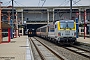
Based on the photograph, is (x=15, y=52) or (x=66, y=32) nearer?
(x=15, y=52)

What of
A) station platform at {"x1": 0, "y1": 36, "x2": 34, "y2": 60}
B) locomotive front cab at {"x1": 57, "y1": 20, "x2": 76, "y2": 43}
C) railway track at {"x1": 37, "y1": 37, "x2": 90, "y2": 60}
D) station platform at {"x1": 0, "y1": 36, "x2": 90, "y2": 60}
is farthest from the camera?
locomotive front cab at {"x1": 57, "y1": 20, "x2": 76, "y2": 43}

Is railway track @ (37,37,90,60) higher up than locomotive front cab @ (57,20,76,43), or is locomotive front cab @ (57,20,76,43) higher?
locomotive front cab @ (57,20,76,43)

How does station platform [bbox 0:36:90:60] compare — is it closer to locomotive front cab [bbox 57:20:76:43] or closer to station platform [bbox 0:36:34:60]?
station platform [bbox 0:36:34:60]

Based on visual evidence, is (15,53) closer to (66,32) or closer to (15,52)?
(15,52)

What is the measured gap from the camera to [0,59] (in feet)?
47.5

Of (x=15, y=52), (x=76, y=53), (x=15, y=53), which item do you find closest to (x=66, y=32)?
(x=76, y=53)

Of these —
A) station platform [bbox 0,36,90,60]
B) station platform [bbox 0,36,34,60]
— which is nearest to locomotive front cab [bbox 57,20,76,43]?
station platform [bbox 0,36,90,60]

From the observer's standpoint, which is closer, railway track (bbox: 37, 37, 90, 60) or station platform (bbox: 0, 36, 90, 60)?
station platform (bbox: 0, 36, 90, 60)

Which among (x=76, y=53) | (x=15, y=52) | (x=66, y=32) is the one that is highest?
(x=66, y=32)

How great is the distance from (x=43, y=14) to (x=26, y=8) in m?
7.06

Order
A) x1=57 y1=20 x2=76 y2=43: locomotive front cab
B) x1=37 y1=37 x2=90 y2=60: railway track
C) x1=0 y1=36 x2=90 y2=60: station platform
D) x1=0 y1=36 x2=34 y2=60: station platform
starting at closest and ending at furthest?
x1=0 y1=36 x2=34 y2=60: station platform
x1=0 y1=36 x2=90 y2=60: station platform
x1=37 y1=37 x2=90 y2=60: railway track
x1=57 y1=20 x2=76 y2=43: locomotive front cab

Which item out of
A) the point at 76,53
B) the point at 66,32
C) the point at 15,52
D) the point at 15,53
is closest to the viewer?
the point at 15,53

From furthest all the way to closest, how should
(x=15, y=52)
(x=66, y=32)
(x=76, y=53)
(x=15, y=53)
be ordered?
1. (x=66, y=32)
2. (x=76, y=53)
3. (x=15, y=52)
4. (x=15, y=53)

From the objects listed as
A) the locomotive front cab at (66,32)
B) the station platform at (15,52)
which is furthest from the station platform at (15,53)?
the locomotive front cab at (66,32)
